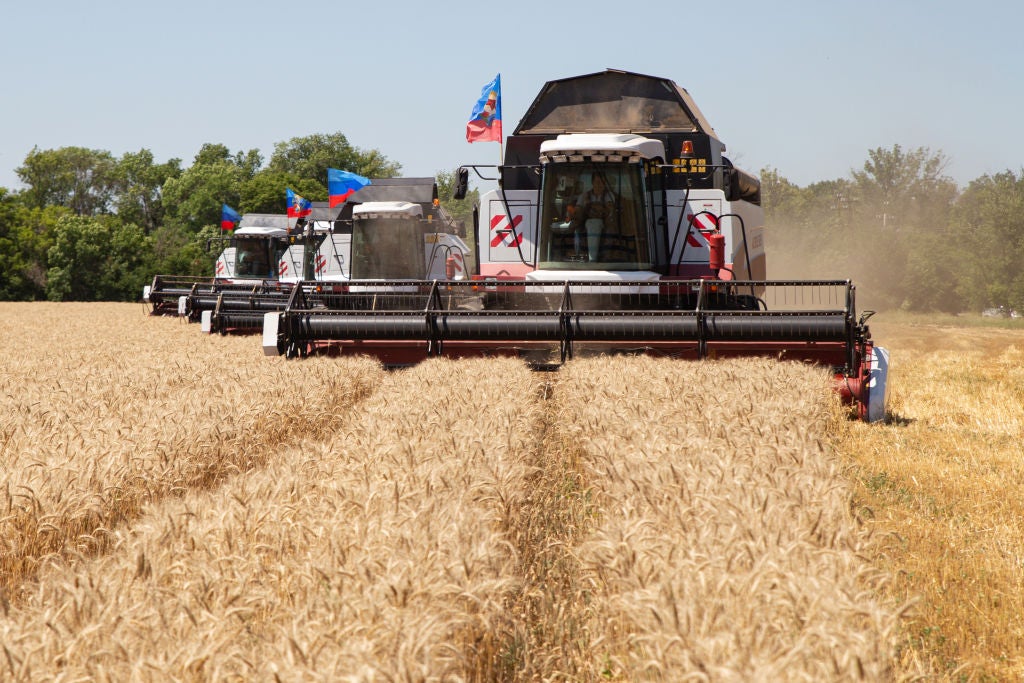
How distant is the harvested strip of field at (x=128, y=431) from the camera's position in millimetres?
3863

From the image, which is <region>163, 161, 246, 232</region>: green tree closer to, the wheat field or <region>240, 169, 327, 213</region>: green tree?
<region>240, 169, 327, 213</region>: green tree

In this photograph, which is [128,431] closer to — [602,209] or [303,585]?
[303,585]

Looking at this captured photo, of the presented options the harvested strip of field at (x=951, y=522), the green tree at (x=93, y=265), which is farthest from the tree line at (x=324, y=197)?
the harvested strip of field at (x=951, y=522)

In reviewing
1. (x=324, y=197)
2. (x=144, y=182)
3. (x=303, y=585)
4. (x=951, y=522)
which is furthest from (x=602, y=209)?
(x=144, y=182)

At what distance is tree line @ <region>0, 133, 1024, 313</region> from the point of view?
50438mm

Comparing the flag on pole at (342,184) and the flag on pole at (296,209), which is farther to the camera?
the flag on pole at (296,209)

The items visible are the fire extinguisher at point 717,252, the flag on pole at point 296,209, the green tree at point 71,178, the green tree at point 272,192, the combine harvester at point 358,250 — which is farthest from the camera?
the green tree at point 71,178

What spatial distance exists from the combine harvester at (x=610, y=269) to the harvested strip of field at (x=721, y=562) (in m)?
3.60

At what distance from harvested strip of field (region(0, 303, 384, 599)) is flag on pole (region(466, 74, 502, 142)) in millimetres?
5270

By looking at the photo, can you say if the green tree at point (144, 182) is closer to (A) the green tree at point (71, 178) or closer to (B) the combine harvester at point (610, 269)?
(A) the green tree at point (71, 178)

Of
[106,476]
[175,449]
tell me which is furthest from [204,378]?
[106,476]

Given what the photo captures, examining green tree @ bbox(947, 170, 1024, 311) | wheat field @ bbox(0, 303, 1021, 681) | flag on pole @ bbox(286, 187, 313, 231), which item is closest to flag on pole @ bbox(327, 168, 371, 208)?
flag on pole @ bbox(286, 187, 313, 231)

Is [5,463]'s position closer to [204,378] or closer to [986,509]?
[204,378]

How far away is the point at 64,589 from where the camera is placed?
2.55 m
